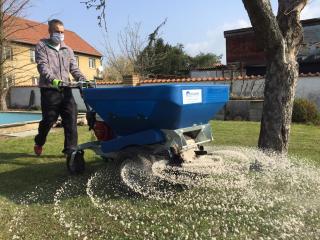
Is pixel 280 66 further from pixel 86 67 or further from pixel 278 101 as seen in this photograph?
pixel 86 67

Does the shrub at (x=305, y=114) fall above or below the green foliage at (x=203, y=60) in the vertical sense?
below

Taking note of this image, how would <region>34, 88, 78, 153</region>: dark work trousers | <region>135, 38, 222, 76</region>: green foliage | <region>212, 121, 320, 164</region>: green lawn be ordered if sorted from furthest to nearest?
<region>135, 38, 222, 76</region>: green foliage → <region>212, 121, 320, 164</region>: green lawn → <region>34, 88, 78, 153</region>: dark work trousers

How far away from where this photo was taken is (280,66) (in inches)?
196

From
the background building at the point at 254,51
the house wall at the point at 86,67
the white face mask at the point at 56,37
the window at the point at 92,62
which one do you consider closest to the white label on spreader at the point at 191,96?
the white face mask at the point at 56,37

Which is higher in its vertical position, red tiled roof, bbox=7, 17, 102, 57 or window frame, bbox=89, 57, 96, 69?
red tiled roof, bbox=7, 17, 102, 57

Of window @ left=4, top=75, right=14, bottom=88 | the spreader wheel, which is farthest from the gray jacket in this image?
window @ left=4, top=75, right=14, bottom=88

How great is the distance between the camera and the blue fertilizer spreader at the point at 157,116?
3.91 metres

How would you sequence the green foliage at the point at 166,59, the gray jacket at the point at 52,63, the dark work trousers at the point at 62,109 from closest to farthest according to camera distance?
the gray jacket at the point at 52,63 < the dark work trousers at the point at 62,109 < the green foliage at the point at 166,59

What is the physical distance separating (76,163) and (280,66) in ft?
8.24

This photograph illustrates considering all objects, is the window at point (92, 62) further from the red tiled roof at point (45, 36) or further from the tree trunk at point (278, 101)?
the tree trunk at point (278, 101)

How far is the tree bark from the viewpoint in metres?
4.91

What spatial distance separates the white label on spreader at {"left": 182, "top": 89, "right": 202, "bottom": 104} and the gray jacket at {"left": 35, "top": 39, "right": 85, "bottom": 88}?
2.01 metres

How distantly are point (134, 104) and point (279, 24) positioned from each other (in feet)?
6.91

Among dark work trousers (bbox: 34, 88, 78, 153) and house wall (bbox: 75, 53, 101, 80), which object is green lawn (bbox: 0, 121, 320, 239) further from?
house wall (bbox: 75, 53, 101, 80)
